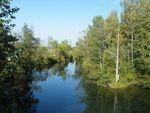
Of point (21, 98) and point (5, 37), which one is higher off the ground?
point (5, 37)

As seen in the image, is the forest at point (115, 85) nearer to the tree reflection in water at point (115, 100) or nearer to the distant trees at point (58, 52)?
the tree reflection in water at point (115, 100)

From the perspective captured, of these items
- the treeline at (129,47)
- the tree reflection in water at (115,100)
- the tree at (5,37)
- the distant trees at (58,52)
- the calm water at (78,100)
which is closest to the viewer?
the tree at (5,37)

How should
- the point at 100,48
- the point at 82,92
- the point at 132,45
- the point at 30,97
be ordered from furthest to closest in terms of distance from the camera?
1. the point at 100,48
2. the point at 132,45
3. the point at 82,92
4. the point at 30,97

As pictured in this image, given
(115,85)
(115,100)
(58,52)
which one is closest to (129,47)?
A: (115,85)

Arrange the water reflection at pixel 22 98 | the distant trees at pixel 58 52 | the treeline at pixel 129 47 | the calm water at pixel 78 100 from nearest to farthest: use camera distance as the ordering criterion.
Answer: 1. the water reflection at pixel 22 98
2. the calm water at pixel 78 100
3. the treeline at pixel 129 47
4. the distant trees at pixel 58 52

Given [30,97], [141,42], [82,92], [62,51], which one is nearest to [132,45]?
[141,42]

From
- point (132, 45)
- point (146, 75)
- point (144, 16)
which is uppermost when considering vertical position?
point (144, 16)

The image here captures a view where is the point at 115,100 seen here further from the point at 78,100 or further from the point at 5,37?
the point at 5,37

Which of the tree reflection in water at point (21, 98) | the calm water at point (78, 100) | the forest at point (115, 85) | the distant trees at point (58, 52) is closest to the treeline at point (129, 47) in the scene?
the forest at point (115, 85)

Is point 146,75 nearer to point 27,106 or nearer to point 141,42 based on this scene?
point 141,42

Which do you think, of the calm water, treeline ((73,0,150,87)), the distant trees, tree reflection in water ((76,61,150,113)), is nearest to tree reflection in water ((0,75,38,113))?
the calm water

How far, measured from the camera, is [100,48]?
61.4m

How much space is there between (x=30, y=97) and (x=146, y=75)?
18.4 m

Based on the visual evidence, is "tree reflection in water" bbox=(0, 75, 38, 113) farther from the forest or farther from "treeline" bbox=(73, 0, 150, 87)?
"treeline" bbox=(73, 0, 150, 87)
